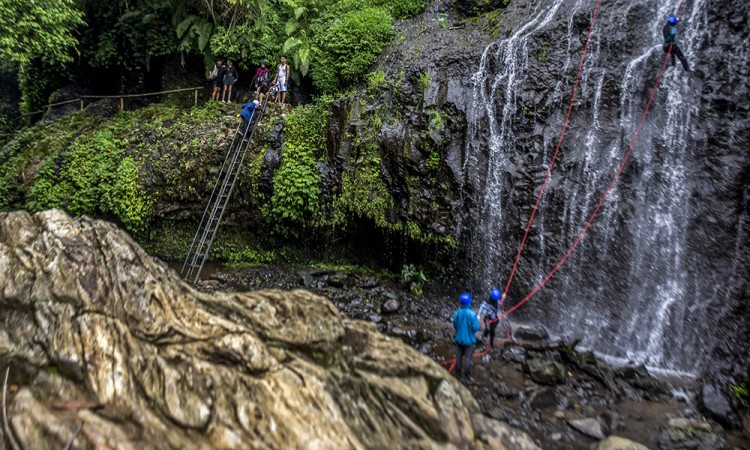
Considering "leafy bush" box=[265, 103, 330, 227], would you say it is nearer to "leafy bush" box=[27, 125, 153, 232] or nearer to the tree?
"leafy bush" box=[27, 125, 153, 232]

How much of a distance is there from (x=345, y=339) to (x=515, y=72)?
935 cm

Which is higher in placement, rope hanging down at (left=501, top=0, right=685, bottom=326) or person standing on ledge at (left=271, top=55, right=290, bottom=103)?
person standing on ledge at (left=271, top=55, right=290, bottom=103)

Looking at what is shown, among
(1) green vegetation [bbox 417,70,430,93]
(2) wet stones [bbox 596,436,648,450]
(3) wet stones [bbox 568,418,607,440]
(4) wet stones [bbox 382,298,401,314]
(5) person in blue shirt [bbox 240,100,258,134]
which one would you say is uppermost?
(1) green vegetation [bbox 417,70,430,93]

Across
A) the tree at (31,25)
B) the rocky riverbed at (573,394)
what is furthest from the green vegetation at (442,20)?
the tree at (31,25)

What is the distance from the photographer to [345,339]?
201 inches

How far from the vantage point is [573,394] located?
262 inches

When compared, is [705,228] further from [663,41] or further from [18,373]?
[18,373]

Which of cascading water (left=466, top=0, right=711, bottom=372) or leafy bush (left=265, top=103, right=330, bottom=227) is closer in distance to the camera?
cascading water (left=466, top=0, right=711, bottom=372)

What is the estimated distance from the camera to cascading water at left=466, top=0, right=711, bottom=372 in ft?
27.5

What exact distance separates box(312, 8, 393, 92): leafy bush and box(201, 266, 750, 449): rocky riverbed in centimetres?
800

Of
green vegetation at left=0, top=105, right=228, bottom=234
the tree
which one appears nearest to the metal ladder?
green vegetation at left=0, top=105, right=228, bottom=234

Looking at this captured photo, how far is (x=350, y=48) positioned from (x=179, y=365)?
11965mm

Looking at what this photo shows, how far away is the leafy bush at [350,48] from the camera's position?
13.0m

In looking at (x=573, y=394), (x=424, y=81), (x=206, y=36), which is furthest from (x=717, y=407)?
(x=206, y=36)
